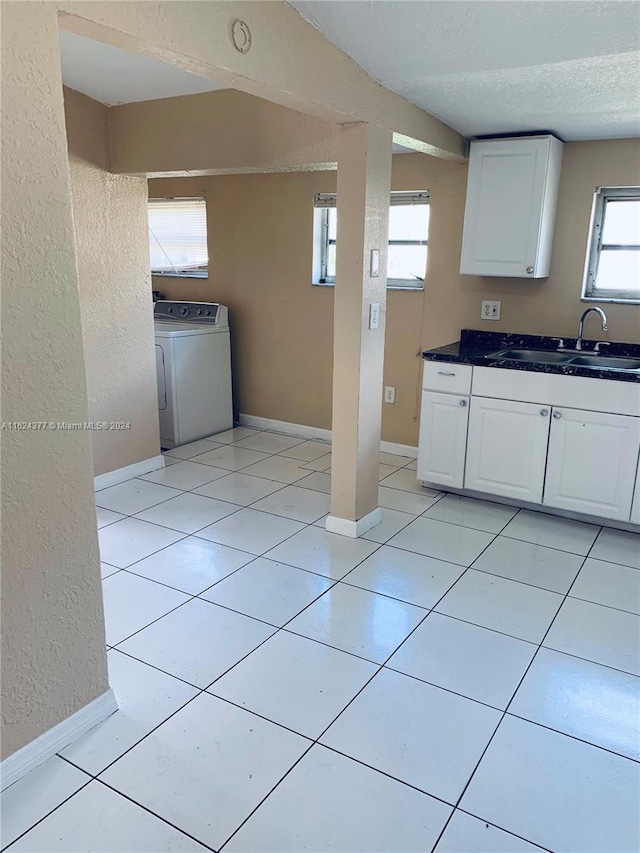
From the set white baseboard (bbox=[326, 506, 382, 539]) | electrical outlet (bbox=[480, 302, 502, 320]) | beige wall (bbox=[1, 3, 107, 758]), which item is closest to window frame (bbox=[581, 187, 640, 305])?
electrical outlet (bbox=[480, 302, 502, 320])

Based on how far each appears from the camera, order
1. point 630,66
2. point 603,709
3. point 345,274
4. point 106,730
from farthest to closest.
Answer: point 345,274, point 630,66, point 603,709, point 106,730

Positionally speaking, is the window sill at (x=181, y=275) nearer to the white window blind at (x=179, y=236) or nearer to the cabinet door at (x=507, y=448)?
the white window blind at (x=179, y=236)

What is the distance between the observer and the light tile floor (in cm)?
153

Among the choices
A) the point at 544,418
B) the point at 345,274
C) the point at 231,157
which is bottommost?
the point at 544,418

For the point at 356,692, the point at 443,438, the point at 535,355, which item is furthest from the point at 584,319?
the point at 356,692

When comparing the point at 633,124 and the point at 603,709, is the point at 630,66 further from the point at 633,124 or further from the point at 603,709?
the point at 603,709

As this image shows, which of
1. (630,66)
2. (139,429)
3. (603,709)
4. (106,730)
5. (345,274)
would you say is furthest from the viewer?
(139,429)

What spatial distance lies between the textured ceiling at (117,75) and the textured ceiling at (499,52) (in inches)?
35.6

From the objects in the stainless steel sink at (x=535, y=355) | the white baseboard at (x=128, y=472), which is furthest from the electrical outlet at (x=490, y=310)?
the white baseboard at (x=128, y=472)

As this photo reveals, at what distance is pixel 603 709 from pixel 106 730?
4.91ft

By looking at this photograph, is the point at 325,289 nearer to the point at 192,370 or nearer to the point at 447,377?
the point at 192,370

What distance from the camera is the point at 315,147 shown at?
9.35 ft

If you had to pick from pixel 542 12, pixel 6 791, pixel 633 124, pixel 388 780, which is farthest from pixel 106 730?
pixel 633 124

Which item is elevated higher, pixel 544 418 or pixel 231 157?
pixel 231 157
